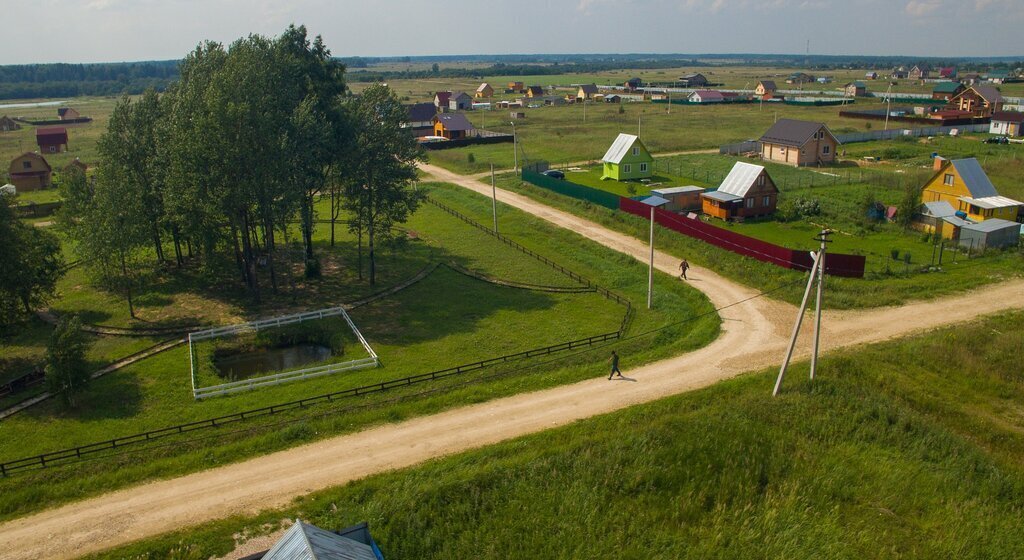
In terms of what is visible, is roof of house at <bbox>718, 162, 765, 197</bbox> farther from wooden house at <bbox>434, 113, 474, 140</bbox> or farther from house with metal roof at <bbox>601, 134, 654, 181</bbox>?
wooden house at <bbox>434, 113, 474, 140</bbox>

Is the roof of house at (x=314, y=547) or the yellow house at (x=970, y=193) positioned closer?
the roof of house at (x=314, y=547)

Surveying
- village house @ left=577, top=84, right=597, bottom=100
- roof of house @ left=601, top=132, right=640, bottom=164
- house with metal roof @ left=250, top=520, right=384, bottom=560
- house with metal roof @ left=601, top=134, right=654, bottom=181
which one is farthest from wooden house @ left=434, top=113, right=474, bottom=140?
house with metal roof @ left=250, top=520, right=384, bottom=560

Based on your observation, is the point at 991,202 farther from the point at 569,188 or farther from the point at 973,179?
the point at 569,188

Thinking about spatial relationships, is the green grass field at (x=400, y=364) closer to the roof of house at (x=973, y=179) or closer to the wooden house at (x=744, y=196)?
the wooden house at (x=744, y=196)

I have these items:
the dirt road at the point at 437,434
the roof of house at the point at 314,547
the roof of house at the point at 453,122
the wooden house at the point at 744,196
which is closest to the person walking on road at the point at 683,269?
the dirt road at the point at 437,434

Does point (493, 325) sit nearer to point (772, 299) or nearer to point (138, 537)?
point (772, 299)

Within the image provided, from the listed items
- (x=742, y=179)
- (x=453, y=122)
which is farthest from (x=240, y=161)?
(x=453, y=122)
